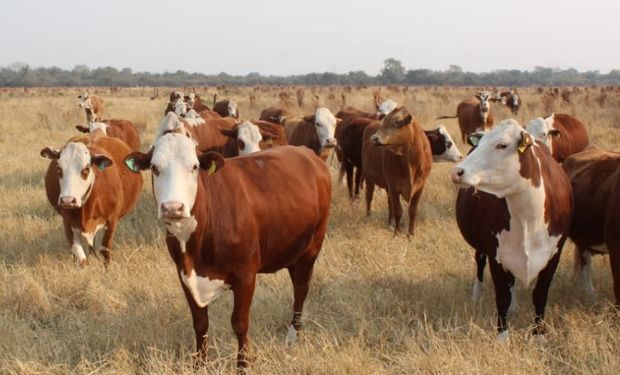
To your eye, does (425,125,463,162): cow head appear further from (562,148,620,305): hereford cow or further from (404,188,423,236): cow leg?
(562,148,620,305): hereford cow

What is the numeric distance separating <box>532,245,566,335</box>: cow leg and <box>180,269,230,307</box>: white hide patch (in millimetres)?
2271

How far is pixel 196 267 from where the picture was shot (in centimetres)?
374

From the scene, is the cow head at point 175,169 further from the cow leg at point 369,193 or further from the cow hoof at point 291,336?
the cow leg at point 369,193

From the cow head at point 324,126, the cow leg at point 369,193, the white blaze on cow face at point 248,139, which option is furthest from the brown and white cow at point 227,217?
the cow head at point 324,126

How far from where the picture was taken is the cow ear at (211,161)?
3.61 meters

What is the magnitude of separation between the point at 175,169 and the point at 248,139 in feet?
13.8

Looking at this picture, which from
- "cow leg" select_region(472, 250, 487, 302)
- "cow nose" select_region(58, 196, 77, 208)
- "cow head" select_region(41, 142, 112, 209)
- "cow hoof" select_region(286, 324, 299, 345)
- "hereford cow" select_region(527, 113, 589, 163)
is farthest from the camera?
"hereford cow" select_region(527, 113, 589, 163)

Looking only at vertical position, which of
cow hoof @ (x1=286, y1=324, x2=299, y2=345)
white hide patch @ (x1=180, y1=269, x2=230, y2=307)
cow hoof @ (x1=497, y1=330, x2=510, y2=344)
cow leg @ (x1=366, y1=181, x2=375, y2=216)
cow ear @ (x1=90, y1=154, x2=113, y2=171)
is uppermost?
cow ear @ (x1=90, y1=154, x2=113, y2=171)

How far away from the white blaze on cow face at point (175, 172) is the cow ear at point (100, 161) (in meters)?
2.60

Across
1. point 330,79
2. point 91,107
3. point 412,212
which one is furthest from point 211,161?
point 330,79

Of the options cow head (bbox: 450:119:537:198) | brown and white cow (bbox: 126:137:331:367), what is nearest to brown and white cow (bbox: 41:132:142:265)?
brown and white cow (bbox: 126:137:331:367)

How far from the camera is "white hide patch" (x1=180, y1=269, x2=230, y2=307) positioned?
3.74 m

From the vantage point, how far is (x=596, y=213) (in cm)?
490

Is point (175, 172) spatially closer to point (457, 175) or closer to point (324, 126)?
point (457, 175)
